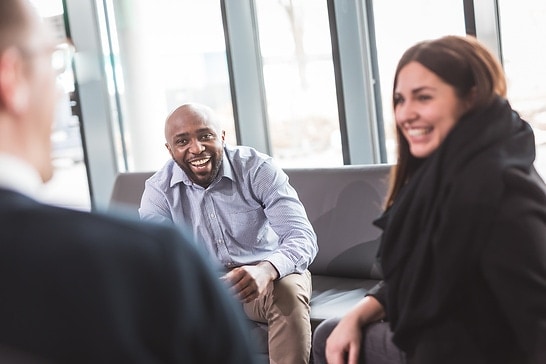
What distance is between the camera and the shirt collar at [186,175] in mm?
3209

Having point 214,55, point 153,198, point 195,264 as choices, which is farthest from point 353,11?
point 195,264

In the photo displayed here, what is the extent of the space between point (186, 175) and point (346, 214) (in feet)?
2.39

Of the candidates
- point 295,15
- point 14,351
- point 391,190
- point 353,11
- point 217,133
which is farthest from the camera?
point 295,15

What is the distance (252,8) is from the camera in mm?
4656

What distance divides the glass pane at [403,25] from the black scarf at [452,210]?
1852 mm

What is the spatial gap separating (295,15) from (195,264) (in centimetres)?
390

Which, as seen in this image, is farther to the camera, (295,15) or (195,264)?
(295,15)

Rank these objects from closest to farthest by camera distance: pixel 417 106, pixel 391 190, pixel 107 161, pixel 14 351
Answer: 1. pixel 14 351
2. pixel 417 106
3. pixel 391 190
4. pixel 107 161

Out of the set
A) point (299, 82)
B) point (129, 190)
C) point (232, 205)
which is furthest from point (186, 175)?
point (299, 82)

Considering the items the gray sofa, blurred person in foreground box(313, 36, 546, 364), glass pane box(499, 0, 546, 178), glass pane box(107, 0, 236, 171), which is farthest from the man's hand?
glass pane box(107, 0, 236, 171)

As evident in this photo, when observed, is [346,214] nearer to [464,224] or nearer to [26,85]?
[464,224]

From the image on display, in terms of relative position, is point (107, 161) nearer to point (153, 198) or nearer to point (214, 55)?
point (214, 55)

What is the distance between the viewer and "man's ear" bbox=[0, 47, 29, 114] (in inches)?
26.5

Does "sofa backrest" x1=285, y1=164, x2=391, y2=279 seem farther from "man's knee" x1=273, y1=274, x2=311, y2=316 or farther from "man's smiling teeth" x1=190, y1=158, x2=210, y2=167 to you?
"man's smiling teeth" x1=190, y1=158, x2=210, y2=167
